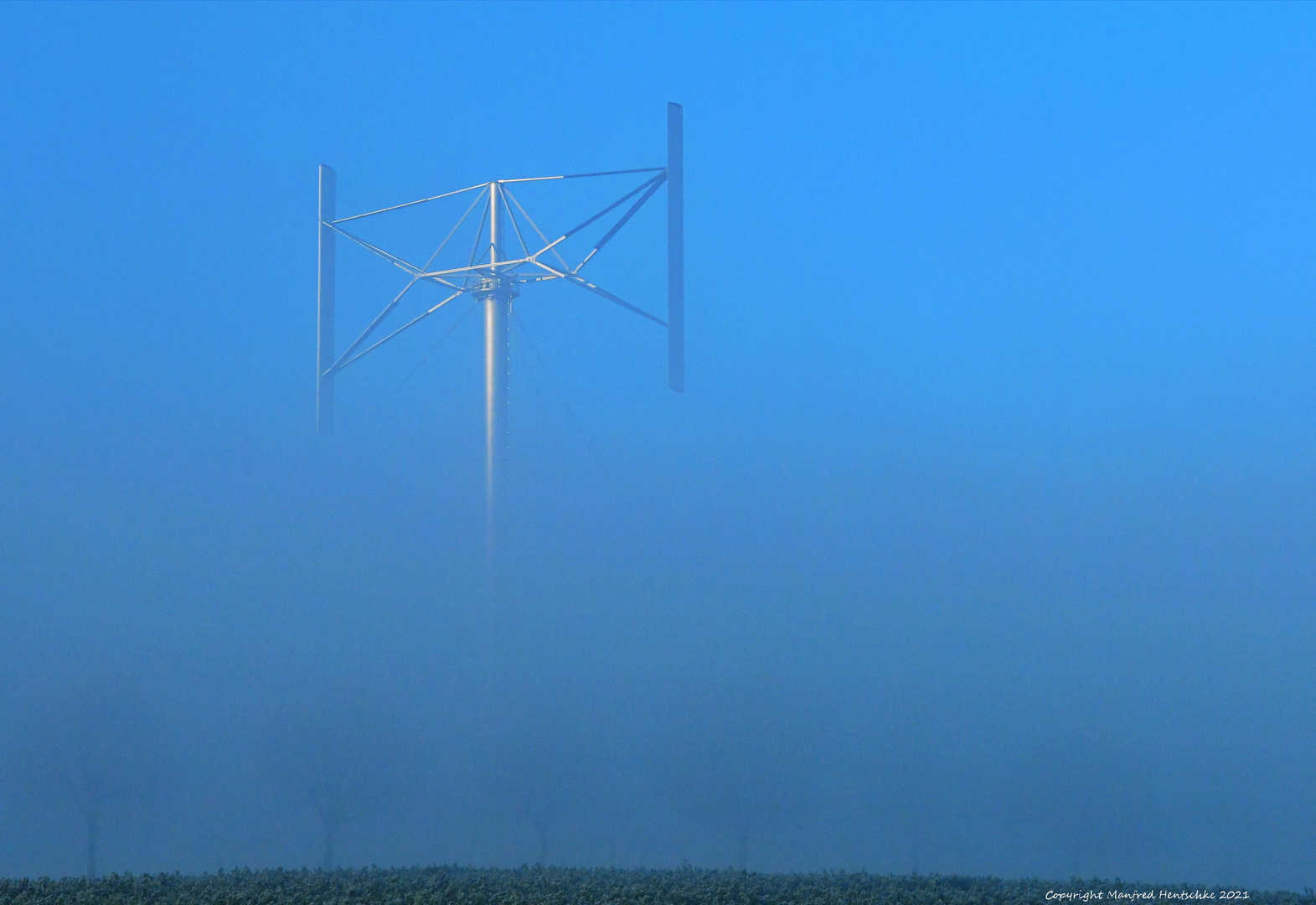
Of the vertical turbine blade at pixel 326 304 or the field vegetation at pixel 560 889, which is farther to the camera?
the vertical turbine blade at pixel 326 304

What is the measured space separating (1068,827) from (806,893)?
1715 centimetres

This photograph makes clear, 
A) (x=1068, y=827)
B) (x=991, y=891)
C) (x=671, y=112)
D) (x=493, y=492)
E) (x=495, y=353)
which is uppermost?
(x=671, y=112)

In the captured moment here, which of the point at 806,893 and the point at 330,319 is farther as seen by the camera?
the point at 330,319

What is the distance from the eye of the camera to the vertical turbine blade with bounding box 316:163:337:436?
22.8m

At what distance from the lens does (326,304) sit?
23047 millimetres

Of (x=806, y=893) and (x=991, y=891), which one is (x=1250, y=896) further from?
(x=806, y=893)

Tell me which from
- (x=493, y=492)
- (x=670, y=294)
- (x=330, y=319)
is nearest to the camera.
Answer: (x=670, y=294)

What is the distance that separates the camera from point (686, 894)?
463 inches

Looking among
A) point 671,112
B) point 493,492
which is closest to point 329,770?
point 493,492

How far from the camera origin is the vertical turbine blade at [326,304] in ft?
74.8

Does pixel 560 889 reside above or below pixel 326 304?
below

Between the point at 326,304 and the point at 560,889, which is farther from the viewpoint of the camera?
the point at 326,304

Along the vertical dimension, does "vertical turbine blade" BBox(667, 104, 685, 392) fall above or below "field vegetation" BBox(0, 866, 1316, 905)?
above

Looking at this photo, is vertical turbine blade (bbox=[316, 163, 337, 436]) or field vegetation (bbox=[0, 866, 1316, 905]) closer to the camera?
field vegetation (bbox=[0, 866, 1316, 905])
